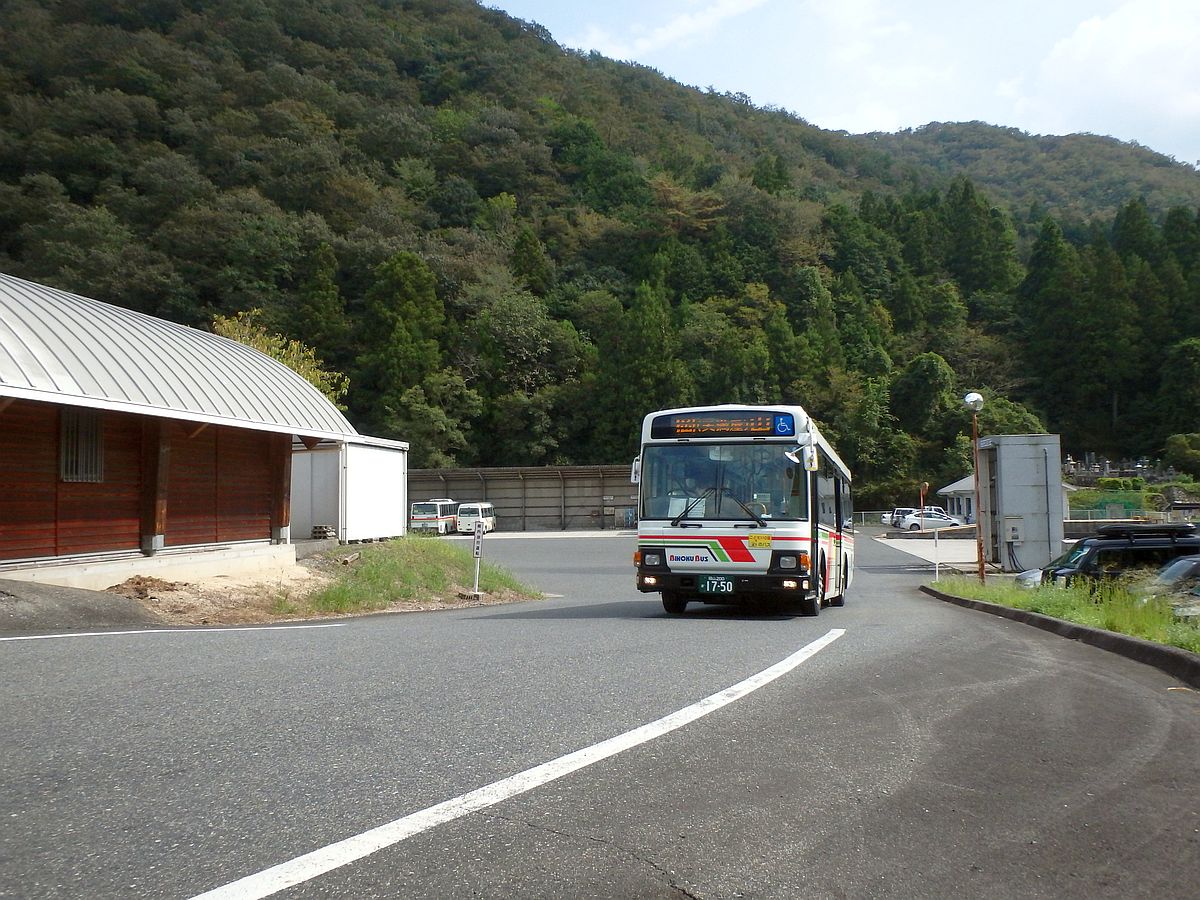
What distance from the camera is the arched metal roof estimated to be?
13656mm

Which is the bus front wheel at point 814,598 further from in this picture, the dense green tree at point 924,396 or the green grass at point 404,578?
the dense green tree at point 924,396

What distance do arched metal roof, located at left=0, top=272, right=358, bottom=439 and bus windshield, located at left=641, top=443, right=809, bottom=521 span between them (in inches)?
316

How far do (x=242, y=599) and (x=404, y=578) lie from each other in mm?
3171

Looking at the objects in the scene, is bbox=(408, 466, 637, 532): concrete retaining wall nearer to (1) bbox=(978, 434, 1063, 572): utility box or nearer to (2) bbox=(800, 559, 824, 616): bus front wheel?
(1) bbox=(978, 434, 1063, 572): utility box

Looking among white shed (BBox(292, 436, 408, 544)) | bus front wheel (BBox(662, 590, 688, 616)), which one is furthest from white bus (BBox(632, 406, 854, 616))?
white shed (BBox(292, 436, 408, 544))

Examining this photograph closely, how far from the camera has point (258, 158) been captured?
7975 cm

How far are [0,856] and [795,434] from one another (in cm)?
1158

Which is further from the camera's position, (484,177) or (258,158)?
(484,177)

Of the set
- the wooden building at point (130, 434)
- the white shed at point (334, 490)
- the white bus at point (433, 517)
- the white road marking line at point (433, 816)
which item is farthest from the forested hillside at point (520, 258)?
the white road marking line at point (433, 816)

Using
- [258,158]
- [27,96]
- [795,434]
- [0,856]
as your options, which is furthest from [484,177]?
[0,856]

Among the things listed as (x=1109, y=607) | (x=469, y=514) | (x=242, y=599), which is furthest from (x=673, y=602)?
(x=469, y=514)

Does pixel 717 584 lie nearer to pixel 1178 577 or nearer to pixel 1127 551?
pixel 1178 577

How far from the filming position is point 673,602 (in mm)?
14922

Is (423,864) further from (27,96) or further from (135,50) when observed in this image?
(135,50)
